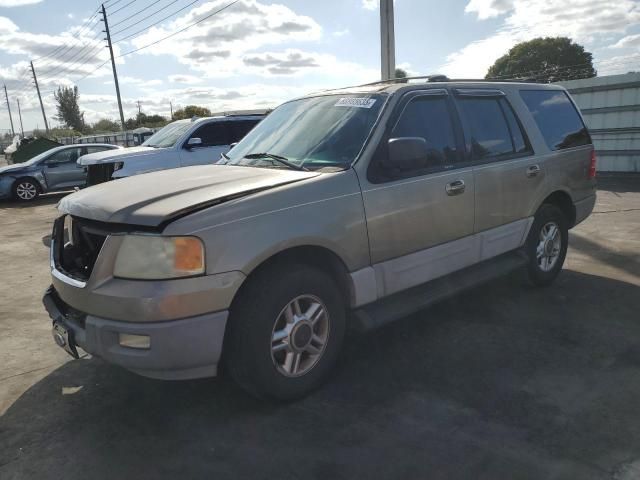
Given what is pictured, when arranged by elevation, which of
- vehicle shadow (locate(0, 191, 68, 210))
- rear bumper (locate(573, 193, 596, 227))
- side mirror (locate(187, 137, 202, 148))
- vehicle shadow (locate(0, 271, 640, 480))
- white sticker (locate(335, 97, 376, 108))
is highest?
white sticker (locate(335, 97, 376, 108))

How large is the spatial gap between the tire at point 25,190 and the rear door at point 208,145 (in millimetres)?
6636

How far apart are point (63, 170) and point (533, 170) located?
13751 mm

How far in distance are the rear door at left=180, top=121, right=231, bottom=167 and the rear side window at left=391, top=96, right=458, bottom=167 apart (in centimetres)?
695

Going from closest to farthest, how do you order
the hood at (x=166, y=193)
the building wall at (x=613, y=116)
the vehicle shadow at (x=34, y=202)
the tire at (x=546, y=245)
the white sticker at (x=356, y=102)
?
the hood at (x=166, y=193), the white sticker at (x=356, y=102), the tire at (x=546, y=245), the building wall at (x=613, y=116), the vehicle shadow at (x=34, y=202)

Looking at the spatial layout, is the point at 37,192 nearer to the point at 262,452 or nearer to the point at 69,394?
the point at 69,394

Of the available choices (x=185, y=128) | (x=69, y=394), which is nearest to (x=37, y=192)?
(x=185, y=128)

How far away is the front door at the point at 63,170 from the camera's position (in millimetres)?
14438

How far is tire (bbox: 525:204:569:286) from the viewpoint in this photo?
4.86 metres

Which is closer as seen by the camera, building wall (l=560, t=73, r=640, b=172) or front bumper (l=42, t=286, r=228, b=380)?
front bumper (l=42, t=286, r=228, b=380)

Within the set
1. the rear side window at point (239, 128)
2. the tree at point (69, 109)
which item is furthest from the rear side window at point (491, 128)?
the tree at point (69, 109)

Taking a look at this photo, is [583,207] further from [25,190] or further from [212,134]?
[25,190]

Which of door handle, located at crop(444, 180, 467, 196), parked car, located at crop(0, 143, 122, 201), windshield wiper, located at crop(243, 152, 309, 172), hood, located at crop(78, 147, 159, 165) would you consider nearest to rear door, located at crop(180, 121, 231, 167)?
hood, located at crop(78, 147, 159, 165)

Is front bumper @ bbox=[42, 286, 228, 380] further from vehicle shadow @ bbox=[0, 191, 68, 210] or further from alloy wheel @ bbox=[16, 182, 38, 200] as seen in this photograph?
alloy wheel @ bbox=[16, 182, 38, 200]

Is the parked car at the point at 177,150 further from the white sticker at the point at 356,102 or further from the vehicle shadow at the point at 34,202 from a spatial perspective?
the white sticker at the point at 356,102
